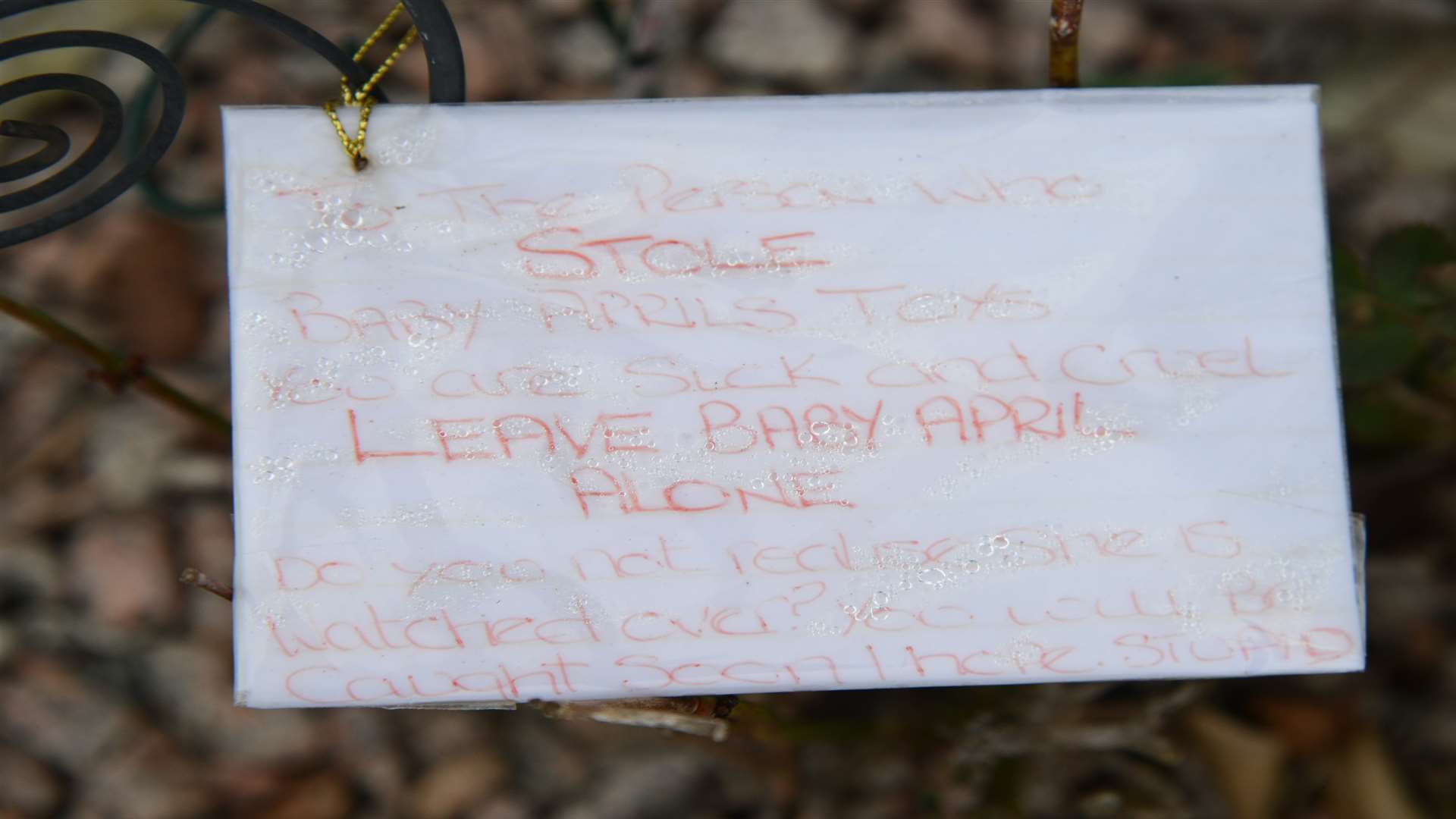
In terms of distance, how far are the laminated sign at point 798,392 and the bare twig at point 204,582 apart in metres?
0.02

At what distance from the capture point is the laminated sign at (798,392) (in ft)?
1.94

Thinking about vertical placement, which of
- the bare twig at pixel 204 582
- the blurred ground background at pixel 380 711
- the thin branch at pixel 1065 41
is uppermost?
the thin branch at pixel 1065 41

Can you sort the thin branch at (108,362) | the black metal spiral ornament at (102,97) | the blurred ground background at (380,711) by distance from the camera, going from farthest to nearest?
the blurred ground background at (380,711), the thin branch at (108,362), the black metal spiral ornament at (102,97)

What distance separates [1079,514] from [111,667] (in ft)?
2.90

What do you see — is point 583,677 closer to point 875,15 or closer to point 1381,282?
point 1381,282

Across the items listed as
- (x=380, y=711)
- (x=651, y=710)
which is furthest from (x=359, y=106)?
(x=380, y=711)

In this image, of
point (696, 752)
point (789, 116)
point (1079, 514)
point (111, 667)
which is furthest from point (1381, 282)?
point (111, 667)

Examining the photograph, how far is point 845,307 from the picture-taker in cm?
60

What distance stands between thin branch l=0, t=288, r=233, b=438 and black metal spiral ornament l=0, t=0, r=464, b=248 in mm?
122

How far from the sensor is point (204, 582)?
21.8 inches

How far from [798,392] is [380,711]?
60cm

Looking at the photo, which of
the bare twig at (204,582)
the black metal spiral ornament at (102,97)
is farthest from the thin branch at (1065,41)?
the bare twig at (204,582)

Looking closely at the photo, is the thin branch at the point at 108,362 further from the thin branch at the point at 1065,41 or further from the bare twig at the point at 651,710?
the thin branch at the point at 1065,41

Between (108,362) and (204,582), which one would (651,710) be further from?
(108,362)
